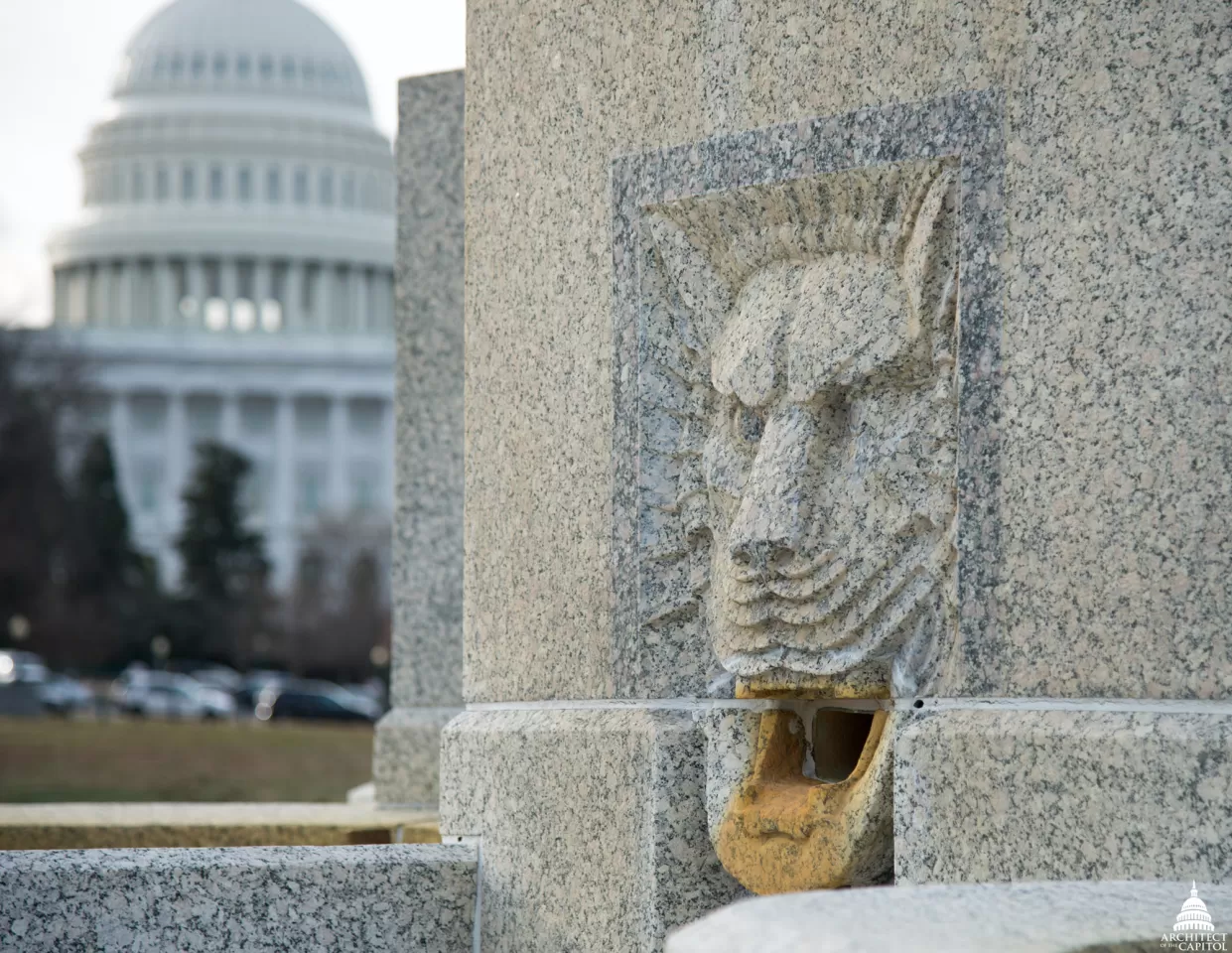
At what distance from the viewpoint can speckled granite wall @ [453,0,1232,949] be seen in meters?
3.33

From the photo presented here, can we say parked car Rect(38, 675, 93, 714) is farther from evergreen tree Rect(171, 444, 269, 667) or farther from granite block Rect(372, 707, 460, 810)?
granite block Rect(372, 707, 460, 810)

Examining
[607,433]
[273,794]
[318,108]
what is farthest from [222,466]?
[607,433]

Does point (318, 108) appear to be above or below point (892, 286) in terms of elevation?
above

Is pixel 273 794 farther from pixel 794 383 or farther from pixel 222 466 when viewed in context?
pixel 222 466

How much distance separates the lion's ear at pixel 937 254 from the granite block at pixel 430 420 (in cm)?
339

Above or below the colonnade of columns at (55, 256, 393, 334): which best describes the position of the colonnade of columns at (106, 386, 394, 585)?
below

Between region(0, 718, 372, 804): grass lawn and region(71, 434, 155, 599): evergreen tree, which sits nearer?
region(0, 718, 372, 804): grass lawn

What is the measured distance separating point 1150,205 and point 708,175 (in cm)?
100

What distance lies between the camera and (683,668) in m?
4.06

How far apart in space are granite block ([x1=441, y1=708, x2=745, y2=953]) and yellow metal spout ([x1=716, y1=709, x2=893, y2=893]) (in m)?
0.13

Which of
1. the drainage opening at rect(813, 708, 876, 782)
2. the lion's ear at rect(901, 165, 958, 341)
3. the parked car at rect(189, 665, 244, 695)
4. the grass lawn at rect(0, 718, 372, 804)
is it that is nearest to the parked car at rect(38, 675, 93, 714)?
the parked car at rect(189, 665, 244, 695)

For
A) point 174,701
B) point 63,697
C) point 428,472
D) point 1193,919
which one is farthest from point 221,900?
point 174,701

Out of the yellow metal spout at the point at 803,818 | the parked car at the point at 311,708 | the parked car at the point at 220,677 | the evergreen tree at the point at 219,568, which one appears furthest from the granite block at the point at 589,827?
the evergreen tree at the point at 219,568

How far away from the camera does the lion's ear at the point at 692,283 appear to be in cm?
409
